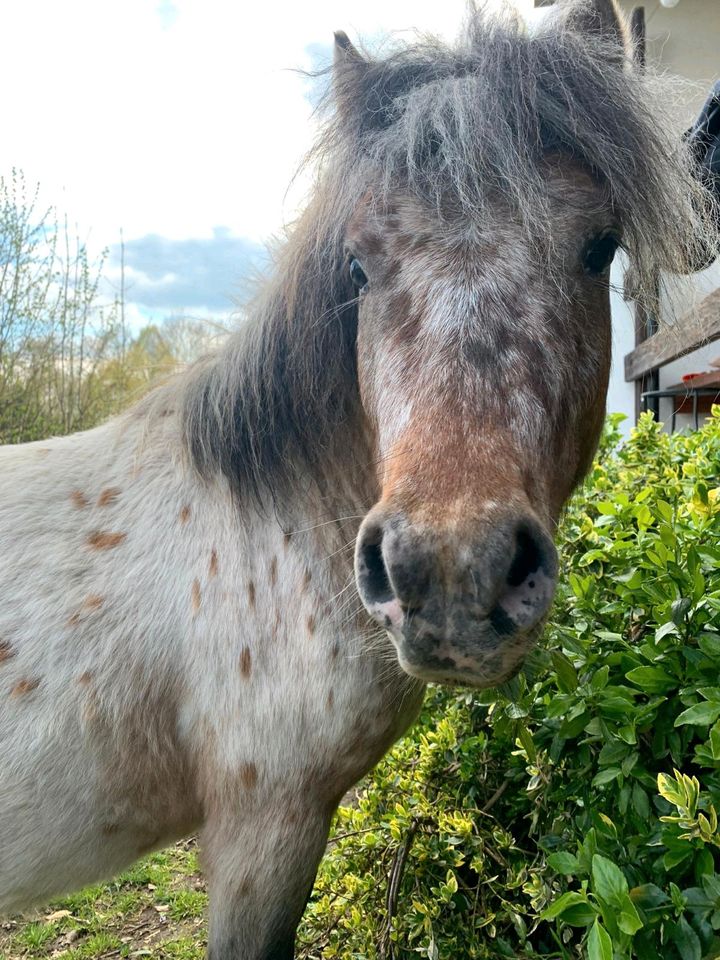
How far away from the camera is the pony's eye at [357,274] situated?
159 cm

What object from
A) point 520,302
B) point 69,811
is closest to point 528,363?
point 520,302

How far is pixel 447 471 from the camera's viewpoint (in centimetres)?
114

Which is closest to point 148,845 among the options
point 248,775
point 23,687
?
point 248,775

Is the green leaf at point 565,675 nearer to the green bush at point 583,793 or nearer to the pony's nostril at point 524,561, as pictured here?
the green bush at point 583,793

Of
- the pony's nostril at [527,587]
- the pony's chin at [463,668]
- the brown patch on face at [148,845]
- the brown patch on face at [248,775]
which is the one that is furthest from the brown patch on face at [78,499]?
the pony's nostril at [527,587]

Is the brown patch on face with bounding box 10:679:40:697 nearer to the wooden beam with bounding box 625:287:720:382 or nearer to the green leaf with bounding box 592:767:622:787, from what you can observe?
the green leaf with bounding box 592:767:622:787

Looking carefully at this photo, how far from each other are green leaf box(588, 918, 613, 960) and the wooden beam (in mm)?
1625

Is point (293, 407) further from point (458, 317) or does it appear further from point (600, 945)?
point (600, 945)

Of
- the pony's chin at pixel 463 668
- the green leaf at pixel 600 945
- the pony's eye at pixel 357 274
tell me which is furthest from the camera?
the pony's eye at pixel 357 274

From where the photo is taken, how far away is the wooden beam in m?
2.24

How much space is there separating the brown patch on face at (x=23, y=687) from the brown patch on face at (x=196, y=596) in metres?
0.45

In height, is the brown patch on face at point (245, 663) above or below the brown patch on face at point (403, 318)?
below

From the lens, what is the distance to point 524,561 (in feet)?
3.71

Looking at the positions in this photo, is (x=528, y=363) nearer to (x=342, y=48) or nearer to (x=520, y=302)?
(x=520, y=302)
